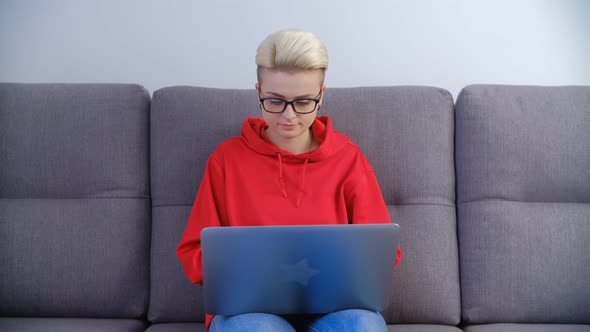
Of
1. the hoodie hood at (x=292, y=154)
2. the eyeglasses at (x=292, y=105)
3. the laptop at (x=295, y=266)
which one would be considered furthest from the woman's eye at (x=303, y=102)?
the laptop at (x=295, y=266)

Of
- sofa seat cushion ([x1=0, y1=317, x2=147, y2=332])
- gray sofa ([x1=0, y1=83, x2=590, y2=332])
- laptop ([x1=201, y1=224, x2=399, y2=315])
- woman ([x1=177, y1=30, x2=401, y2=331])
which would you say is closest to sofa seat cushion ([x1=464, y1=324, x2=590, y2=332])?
gray sofa ([x1=0, y1=83, x2=590, y2=332])

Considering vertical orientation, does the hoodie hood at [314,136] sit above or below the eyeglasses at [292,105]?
below

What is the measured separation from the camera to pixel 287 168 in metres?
1.66

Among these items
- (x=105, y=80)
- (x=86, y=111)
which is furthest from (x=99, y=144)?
(x=105, y=80)

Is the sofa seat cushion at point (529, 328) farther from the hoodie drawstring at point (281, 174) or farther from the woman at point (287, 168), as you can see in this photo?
the hoodie drawstring at point (281, 174)

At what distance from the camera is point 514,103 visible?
1874 millimetres

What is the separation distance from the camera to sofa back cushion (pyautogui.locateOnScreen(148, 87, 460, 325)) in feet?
5.86

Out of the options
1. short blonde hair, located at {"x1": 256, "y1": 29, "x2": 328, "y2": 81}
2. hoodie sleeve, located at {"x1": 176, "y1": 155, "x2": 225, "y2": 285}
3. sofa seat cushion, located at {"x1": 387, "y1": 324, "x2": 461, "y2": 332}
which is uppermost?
short blonde hair, located at {"x1": 256, "y1": 29, "x2": 328, "y2": 81}

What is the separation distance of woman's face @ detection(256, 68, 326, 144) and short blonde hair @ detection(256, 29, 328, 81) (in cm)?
2

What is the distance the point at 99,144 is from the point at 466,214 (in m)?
1.21

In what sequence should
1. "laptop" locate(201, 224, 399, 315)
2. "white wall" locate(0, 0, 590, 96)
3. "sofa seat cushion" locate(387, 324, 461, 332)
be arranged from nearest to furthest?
"laptop" locate(201, 224, 399, 315) < "sofa seat cushion" locate(387, 324, 461, 332) < "white wall" locate(0, 0, 590, 96)

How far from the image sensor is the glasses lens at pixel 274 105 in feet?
5.00

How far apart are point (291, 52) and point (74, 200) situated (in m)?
0.89

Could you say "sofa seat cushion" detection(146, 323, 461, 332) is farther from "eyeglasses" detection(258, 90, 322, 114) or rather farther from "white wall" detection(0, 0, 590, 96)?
"white wall" detection(0, 0, 590, 96)
